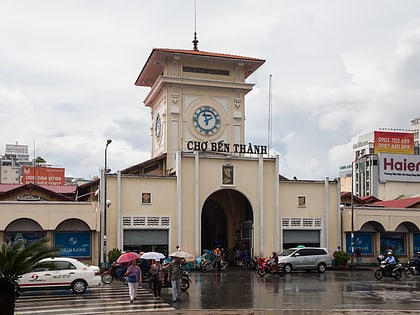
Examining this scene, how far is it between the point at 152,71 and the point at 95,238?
17665mm

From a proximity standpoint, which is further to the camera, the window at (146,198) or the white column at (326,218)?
the white column at (326,218)

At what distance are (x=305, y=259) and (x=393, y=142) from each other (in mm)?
43527

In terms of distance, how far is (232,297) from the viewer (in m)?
22.6

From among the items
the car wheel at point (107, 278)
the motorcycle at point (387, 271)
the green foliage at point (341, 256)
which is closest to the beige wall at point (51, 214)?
the car wheel at point (107, 278)

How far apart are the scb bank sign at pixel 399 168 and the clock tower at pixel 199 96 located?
1131 inches

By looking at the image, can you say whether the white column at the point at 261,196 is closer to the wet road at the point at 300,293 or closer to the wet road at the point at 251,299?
the wet road at the point at 300,293

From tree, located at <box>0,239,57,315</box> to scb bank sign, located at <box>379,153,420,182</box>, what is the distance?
6047cm

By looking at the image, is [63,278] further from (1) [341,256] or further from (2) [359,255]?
(2) [359,255]

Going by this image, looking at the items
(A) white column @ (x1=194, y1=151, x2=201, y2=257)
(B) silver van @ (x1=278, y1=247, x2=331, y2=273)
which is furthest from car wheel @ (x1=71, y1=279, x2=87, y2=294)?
(A) white column @ (x1=194, y1=151, x2=201, y2=257)

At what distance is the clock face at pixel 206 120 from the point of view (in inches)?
1919

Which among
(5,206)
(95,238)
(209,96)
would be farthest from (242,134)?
(5,206)

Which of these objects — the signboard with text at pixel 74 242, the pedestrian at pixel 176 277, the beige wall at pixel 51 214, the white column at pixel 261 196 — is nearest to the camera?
the pedestrian at pixel 176 277

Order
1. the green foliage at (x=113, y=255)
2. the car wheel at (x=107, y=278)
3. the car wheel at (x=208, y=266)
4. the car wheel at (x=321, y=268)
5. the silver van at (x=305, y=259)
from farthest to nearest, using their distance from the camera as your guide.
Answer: the car wheel at (x=208, y=266), the green foliage at (x=113, y=255), the car wheel at (x=321, y=268), the silver van at (x=305, y=259), the car wheel at (x=107, y=278)

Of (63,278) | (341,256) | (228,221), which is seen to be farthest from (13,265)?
(228,221)
